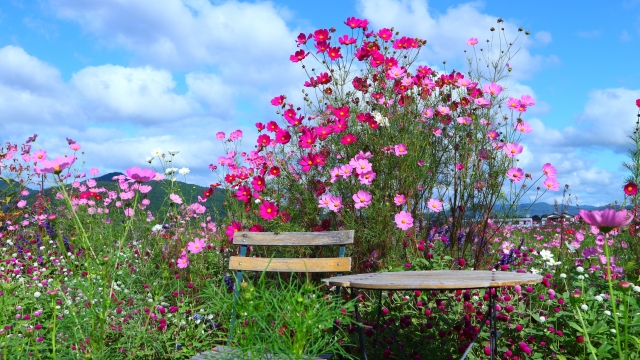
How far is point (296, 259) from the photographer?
3.04 meters

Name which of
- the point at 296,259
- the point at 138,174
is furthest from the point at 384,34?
the point at 138,174

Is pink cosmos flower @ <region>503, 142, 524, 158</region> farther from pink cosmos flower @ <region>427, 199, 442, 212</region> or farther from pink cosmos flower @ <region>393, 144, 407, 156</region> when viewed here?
pink cosmos flower @ <region>393, 144, 407, 156</region>

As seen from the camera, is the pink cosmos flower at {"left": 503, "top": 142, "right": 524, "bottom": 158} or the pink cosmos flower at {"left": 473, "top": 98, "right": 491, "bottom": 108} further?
the pink cosmos flower at {"left": 473, "top": 98, "right": 491, "bottom": 108}

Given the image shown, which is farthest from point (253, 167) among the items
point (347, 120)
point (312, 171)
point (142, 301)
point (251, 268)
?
point (251, 268)

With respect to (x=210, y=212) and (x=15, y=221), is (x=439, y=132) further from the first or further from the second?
(x=15, y=221)

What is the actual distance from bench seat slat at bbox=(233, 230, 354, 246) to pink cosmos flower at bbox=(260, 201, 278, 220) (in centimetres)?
79

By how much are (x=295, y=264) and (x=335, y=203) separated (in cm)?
86

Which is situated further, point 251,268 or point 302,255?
point 302,255

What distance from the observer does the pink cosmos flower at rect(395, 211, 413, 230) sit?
3.72 meters

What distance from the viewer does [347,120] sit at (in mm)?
4047

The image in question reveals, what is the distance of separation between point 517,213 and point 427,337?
1.54 metres

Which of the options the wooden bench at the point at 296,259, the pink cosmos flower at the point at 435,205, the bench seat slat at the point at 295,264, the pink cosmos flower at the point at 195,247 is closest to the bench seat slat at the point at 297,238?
the wooden bench at the point at 296,259

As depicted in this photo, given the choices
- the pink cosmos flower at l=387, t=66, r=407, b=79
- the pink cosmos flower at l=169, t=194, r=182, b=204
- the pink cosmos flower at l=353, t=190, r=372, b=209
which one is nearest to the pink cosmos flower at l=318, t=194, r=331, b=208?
the pink cosmos flower at l=353, t=190, r=372, b=209

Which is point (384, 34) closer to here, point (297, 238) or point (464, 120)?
point (464, 120)
